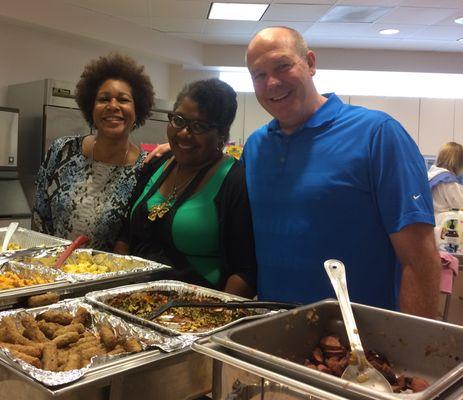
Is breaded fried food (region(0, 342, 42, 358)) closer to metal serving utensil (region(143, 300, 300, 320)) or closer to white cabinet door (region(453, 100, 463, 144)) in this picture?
metal serving utensil (region(143, 300, 300, 320))

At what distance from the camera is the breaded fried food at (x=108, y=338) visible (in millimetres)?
1041

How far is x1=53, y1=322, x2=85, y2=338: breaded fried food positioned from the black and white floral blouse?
32.1 inches

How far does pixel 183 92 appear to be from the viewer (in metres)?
1.79

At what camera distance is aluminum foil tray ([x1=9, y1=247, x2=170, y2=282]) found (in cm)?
147

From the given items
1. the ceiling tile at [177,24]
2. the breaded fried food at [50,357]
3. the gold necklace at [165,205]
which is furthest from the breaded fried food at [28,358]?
the ceiling tile at [177,24]

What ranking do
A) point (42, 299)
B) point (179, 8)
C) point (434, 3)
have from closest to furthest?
point (42, 299)
point (434, 3)
point (179, 8)

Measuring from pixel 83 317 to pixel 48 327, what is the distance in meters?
0.09

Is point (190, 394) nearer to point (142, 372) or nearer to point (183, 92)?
point (142, 372)

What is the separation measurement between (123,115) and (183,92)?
40 cm

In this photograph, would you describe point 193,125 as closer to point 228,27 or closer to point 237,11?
point 237,11

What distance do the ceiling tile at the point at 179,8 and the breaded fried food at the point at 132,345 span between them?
390 cm

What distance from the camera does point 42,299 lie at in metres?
1.28

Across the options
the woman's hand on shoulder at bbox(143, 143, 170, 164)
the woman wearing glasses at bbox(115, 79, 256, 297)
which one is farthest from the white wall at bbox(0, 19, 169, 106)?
the woman wearing glasses at bbox(115, 79, 256, 297)

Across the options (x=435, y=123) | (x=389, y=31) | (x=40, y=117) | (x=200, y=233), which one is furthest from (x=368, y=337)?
A: (x=435, y=123)
